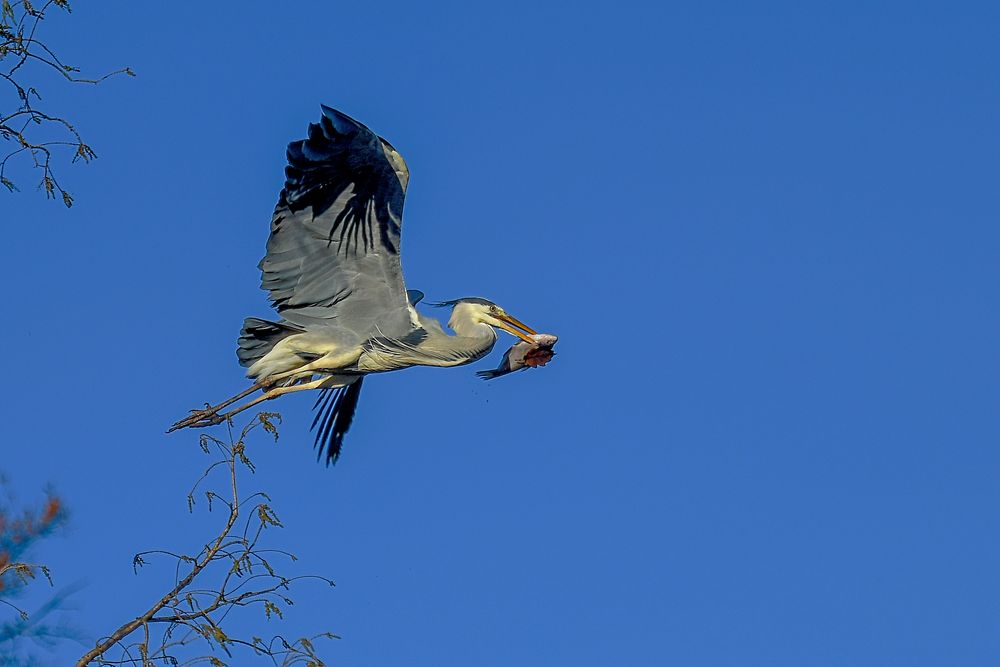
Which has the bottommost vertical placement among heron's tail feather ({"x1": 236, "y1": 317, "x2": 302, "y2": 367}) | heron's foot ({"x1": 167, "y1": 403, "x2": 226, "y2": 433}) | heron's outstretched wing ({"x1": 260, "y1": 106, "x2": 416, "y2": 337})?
heron's foot ({"x1": 167, "y1": 403, "x2": 226, "y2": 433})

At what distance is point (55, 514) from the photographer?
637cm

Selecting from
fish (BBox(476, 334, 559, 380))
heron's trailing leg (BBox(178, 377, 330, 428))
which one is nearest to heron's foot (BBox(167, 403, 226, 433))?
heron's trailing leg (BBox(178, 377, 330, 428))

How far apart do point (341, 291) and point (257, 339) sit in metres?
0.89

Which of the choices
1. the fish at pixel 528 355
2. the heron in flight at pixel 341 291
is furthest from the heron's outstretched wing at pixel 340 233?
the fish at pixel 528 355

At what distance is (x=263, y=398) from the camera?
10656 mm

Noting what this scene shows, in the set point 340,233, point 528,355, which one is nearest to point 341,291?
point 340,233

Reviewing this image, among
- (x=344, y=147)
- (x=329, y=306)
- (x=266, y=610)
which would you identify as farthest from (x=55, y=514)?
(x=329, y=306)

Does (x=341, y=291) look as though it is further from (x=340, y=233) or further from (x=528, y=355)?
(x=528, y=355)

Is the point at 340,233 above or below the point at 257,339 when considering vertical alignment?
above

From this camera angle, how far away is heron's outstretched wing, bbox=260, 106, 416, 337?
951cm

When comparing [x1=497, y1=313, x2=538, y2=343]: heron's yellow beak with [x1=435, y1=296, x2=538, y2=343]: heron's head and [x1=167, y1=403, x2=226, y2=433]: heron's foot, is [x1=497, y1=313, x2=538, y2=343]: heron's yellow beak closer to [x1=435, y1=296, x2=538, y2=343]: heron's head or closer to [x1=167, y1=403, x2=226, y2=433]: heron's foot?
[x1=435, y1=296, x2=538, y2=343]: heron's head

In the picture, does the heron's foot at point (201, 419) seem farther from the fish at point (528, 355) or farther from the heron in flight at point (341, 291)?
the fish at point (528, 355)

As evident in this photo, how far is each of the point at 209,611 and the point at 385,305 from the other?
5076mm

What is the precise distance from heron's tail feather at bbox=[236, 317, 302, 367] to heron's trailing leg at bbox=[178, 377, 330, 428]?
0.99ft
